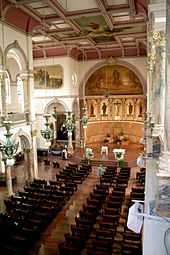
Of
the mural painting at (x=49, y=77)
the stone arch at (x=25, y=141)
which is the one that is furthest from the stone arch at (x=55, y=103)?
the stone arch at (x=25, y=141)

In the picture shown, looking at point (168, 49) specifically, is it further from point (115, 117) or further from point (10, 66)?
point (115, 117)

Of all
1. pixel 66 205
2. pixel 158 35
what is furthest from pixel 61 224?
pixel 158 35

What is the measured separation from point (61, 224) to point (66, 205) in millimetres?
2354

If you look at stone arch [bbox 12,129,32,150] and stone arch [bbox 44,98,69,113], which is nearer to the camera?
stone arch [bbox 12,129,32,150]

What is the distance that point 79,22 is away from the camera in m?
A: 17.3

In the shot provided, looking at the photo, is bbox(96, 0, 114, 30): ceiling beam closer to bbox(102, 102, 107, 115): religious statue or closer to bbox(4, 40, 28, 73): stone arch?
bbox(4, 40, 28, 73): stone arch

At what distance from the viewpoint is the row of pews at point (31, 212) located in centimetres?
958

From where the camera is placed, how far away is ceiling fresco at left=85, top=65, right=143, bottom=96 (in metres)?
29.1

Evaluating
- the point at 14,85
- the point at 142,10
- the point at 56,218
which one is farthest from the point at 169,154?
the point at 14,85

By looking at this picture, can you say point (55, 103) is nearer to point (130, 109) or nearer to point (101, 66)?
point (101, 66)

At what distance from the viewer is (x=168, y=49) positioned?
5.11 meters

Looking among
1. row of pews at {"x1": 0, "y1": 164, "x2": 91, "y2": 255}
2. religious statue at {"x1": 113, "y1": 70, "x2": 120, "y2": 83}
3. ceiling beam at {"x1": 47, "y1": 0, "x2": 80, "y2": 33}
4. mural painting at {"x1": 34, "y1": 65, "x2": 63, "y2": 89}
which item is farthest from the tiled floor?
ceiling beam at {"x1": 47, "y1": 0, "x2": 80, "y2": 33}

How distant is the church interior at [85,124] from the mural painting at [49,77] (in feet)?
0.32

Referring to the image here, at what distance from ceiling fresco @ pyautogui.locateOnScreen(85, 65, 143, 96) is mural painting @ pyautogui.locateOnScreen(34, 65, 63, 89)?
4.39 m
